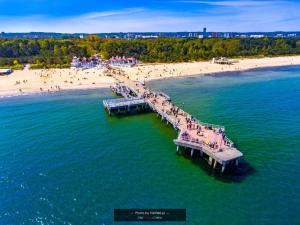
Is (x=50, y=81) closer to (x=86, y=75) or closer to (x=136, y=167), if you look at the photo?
(x=86, y=75)

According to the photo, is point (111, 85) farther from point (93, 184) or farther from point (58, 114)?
point (93, 184)

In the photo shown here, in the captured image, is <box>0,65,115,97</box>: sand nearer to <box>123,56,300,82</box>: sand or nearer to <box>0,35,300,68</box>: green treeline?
<box>123,56,300,82</box>: sand

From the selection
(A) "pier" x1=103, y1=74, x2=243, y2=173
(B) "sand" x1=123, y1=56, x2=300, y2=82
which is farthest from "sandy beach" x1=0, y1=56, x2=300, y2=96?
(A) "pier" x1=103, y1=74, x2=243, y2=173

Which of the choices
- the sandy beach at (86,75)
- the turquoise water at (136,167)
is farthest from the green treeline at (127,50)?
the turquoise water at (136,167)

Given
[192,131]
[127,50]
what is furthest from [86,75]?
→ [192,131]

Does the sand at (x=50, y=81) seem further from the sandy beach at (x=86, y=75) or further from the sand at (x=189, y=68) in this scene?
the sand at (x=189, y=68)

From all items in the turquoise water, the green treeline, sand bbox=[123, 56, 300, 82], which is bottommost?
the turquoise water
